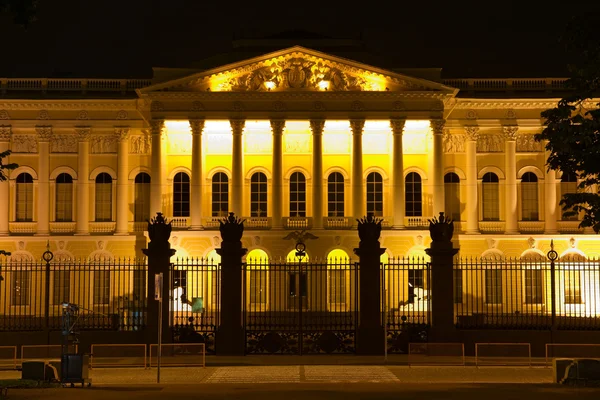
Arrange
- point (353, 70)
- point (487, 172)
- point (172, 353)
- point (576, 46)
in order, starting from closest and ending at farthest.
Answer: point (576, 46) < point (172, 353) < point (353, 70) < point (487, 172)

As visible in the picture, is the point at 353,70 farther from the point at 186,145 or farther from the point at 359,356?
the point at 359,356

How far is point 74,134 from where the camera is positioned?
60.9 m

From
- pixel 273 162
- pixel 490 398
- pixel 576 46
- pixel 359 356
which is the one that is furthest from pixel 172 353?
pixel 273 162

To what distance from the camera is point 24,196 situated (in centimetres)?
6056

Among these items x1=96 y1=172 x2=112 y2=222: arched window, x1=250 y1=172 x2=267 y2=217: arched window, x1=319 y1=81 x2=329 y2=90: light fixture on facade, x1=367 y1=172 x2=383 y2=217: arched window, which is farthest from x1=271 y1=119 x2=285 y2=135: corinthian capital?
x1=96 y1=172 x2=112 y2=222: arched window

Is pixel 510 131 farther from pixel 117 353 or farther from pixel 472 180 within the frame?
pixel 117 353

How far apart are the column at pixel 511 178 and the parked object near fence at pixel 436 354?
104 ft

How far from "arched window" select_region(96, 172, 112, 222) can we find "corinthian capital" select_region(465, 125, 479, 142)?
21.9 meters

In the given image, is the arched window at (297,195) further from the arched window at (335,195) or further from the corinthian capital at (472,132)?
the corinthian capital at (472,132)

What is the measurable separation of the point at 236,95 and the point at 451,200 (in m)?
14.5

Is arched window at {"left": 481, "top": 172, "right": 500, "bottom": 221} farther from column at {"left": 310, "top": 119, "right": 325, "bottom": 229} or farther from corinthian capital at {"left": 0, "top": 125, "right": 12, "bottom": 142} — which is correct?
corinthian capital at {"left": 0, "top": 125, "right": 12, "bottom": 142}

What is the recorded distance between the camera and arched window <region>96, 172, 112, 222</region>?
60875mm

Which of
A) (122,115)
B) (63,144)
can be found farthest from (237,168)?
(63,144)

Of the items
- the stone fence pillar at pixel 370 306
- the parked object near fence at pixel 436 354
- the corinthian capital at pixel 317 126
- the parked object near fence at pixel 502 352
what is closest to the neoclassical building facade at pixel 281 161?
the corinthian capital at pixel 317 126
